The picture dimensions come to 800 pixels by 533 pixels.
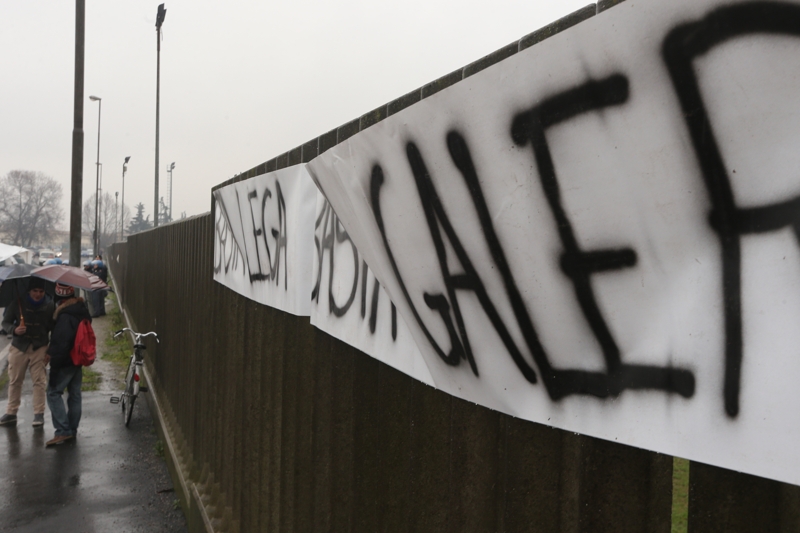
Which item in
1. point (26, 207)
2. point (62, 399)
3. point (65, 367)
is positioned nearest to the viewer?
point (62, 399)

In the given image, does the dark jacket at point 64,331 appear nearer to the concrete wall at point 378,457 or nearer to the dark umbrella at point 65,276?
the dark umbrella at point 65,276

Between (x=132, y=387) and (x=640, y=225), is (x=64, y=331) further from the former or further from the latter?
(x=640, y=225)

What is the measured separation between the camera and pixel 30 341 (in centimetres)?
916

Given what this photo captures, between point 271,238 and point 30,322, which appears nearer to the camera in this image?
point 271,238

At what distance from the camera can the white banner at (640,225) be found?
35.3 inches

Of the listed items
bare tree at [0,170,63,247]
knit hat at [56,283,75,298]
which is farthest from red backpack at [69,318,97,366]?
bare tree at [0,170,63,247]

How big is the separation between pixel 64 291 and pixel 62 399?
1.29 meters

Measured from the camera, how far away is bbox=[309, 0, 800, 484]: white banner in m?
0.90

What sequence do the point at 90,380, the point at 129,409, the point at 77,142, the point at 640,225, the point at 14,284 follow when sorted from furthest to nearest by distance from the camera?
the point at 77,142, the point at 90,380, the point at 129,409, the point at 14,284, the point at 640,225

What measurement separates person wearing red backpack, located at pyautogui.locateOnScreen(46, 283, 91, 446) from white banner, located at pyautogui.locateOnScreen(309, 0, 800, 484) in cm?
815

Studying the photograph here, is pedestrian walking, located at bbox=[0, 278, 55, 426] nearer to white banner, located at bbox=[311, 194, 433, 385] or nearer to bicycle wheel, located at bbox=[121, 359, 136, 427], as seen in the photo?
bicycle wheel, located at bbox=[121, 359, 136, 427]

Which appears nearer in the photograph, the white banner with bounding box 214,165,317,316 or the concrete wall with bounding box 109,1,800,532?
the concrete wall with bounding box 109,1,800,532

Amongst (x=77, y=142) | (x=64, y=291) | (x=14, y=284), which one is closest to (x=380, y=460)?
(x=64, y=291)

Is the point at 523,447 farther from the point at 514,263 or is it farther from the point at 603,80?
the point at 603,80
